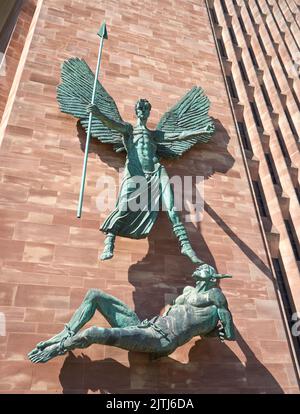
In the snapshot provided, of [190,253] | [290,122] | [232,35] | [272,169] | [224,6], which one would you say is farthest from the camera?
[224,6]

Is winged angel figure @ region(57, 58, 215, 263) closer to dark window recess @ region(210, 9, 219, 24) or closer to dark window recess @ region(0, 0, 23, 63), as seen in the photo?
dark window recess @ region(0, 0, 23, 63)

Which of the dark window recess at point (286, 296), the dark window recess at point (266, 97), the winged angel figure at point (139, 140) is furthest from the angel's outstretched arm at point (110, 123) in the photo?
the dark window recess at point (266, 97)

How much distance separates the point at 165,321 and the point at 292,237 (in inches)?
306

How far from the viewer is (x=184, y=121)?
9.91 metres

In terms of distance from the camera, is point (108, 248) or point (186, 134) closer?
point (108, 248)

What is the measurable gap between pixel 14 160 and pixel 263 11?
20965 millimetres

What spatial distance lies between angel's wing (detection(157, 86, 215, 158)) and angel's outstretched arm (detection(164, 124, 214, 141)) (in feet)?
0.56

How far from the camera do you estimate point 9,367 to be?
573 centimetres

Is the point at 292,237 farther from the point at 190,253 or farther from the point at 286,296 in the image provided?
the point at 190,253

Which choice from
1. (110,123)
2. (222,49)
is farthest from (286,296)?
(222,49)

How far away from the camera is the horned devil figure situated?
5.59m

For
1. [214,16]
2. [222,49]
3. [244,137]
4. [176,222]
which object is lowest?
[244,137]

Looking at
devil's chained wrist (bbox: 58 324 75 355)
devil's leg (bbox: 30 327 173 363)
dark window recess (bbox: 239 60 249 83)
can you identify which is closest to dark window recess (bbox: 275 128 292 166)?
dark window recess (bbox: 239 60 249 83)
